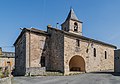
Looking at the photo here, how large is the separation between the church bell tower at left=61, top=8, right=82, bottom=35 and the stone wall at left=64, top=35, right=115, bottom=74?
21.0 feet

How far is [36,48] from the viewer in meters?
24.6

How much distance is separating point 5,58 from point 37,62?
19628 millimetres

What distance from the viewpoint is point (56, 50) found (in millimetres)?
24781

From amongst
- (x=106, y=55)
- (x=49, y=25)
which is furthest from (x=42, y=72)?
(x=106, y=55)

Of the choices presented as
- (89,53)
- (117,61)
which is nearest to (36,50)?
(89,53)

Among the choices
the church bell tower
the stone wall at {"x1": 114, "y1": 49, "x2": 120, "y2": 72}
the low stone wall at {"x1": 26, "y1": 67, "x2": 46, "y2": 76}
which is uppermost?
the church bell tower

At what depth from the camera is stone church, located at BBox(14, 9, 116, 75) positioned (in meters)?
23.4

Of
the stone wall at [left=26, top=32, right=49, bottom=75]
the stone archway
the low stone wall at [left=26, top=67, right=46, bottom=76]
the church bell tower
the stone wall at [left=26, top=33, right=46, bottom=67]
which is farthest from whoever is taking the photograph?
the church bell tower

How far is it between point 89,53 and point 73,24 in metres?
9.38

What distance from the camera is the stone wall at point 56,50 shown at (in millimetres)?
→ 23609

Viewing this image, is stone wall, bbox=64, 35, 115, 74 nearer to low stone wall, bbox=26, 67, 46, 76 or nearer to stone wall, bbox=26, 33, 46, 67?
low stone wall, bbox=26, 67, 46, 76

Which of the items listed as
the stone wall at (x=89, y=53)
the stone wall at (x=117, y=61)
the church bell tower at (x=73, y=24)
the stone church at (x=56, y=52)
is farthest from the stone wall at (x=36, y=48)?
the stone wall at (x=117, y=61)

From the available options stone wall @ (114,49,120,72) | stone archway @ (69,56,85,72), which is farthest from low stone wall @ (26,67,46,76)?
stone wall @ (114,49,120,72)

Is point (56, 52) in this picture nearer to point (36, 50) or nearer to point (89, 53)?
point (36, 50)
